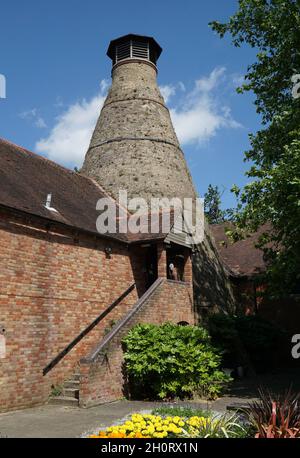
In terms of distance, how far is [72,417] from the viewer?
8.83m

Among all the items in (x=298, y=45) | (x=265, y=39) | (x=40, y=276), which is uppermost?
(x=265, y=39)

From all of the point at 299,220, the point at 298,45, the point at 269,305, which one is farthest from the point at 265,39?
the point at 269,305

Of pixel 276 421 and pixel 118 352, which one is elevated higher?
pixel 118 352

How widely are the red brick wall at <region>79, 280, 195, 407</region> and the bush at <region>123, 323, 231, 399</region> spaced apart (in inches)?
14.6

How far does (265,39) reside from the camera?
564 inches

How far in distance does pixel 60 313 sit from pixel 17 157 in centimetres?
679

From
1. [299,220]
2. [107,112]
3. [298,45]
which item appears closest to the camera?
[299,220]

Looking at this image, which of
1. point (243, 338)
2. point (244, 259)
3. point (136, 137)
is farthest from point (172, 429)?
point (244, 259)

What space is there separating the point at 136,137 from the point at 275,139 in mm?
9409

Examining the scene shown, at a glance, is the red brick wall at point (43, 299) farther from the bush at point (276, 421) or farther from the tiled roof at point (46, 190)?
the bush at point (276, 421)

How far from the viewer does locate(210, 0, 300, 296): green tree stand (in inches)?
439

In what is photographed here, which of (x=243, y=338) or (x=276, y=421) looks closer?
(x=276, y=421)

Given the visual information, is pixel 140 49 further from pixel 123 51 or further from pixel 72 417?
pixel 72 417
